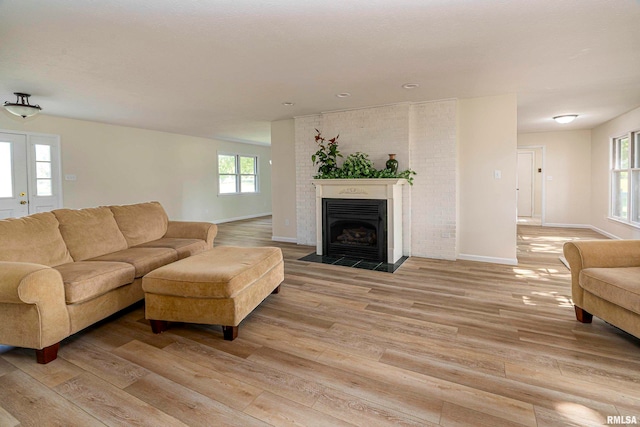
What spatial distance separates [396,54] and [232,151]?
749cm

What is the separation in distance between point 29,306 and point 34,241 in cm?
91

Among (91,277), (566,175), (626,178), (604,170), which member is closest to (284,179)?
(91,277)

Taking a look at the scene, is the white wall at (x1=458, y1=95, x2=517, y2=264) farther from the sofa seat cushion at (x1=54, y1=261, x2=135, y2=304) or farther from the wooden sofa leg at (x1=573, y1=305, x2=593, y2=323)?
the sofa seat cushion at (x1=54, y1=261, x2=135, y2=304)

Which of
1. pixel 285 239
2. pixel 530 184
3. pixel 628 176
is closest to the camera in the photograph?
pixel 628 176

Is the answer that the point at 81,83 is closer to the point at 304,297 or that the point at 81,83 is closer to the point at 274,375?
the point at 304,297

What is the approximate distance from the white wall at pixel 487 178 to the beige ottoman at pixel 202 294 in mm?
3521

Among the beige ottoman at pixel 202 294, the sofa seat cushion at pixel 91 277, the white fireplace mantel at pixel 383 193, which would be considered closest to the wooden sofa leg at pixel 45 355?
the sofa seat cushion at pixel 91 277

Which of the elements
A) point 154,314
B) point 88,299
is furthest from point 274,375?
point 88,299

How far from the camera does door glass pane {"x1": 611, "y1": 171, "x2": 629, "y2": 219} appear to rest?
19.7 ft

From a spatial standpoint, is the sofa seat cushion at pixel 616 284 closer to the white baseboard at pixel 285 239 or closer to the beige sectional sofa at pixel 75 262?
the beige sectional sofa at pixel 75 262

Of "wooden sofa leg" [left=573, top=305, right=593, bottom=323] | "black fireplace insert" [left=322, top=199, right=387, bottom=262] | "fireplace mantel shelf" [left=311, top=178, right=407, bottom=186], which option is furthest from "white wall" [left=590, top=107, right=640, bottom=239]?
"black fireplace insert" [left=322, top=199, right=387, bottom=262]

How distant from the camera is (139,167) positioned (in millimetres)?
7145

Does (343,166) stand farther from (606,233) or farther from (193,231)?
(606,233)

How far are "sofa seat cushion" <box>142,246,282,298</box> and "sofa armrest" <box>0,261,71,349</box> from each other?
56 cm
